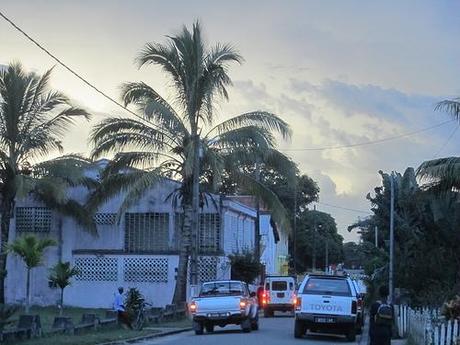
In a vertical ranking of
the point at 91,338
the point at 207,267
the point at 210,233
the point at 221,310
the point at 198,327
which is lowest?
the point at 198,327

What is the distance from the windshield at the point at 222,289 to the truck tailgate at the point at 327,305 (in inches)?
137

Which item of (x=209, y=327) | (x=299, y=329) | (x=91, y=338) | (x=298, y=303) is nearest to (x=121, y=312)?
(x=209, y=327)

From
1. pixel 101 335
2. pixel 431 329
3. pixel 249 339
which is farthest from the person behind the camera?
pixel 249 339

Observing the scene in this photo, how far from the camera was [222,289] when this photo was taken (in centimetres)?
2600

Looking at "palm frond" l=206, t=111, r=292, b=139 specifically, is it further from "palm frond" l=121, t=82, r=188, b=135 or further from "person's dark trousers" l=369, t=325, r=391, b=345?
"person's dark trousers" l=369, t=325, r=391, b=345

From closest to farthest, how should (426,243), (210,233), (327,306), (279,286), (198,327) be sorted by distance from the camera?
(327,306) → (198,327) → (426,243) → (210,233) → (279,286)

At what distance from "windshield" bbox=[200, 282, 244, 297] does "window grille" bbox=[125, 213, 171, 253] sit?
14.5 m

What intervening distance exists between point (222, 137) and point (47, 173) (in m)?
8.48

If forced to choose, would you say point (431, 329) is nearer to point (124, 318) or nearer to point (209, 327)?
point (209, 327)

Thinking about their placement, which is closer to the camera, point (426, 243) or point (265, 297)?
point (426, 243)

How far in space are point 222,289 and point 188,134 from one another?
8.50m

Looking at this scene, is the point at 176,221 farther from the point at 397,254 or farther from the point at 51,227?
the point at 397,254

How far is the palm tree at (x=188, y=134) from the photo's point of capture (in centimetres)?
3188

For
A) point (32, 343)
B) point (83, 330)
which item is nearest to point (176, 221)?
point (83, 330)
